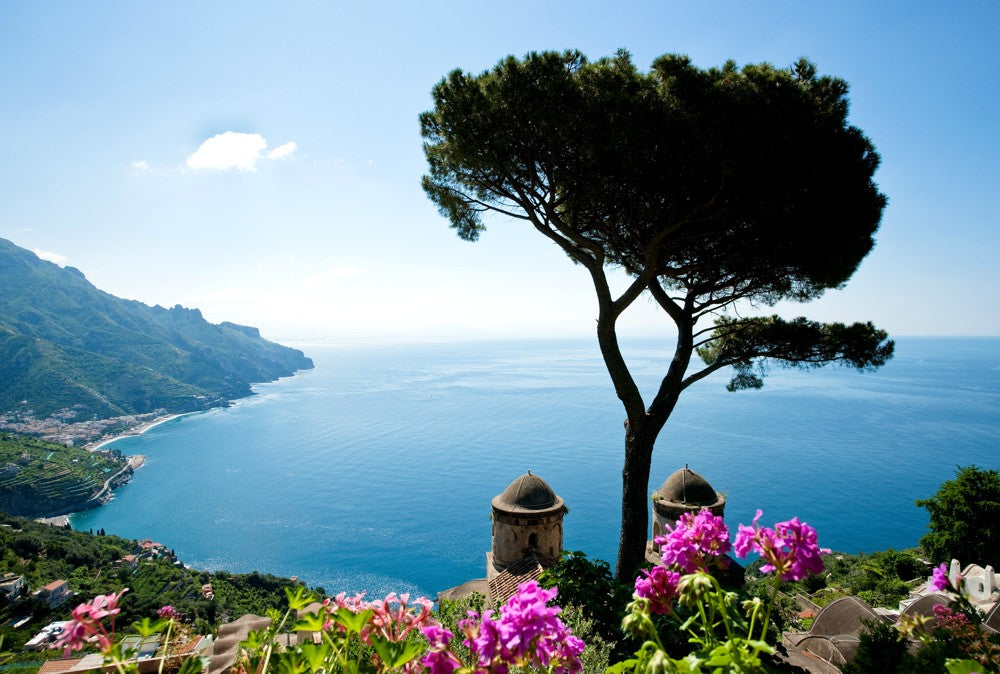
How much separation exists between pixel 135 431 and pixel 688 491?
10830 cm

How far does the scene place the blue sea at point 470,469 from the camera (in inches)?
1710

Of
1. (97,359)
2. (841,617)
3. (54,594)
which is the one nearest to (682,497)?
(841,617)

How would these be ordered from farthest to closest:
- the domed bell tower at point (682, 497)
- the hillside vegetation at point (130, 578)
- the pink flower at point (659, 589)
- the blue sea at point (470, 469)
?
1. the blue sea at point (470, 469)
2. the hillside vegetation at point (130, 578)
3. the domed bell tower at point (682, 497)
4. the pink flower at point (659, 589)

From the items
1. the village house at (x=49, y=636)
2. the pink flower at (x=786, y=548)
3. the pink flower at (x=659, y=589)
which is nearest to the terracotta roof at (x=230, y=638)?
the village house at (x=49, y=636)

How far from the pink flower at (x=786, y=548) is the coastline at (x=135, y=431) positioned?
9051 cm

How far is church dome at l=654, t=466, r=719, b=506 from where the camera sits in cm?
1236

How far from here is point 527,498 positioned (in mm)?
12516

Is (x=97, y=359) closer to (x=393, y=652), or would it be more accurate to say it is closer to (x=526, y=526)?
(x=526, y=526)

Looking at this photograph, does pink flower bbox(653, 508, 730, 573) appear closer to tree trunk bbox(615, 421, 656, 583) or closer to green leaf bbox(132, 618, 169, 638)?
green leaf bbox(132, 618, 169, 638)

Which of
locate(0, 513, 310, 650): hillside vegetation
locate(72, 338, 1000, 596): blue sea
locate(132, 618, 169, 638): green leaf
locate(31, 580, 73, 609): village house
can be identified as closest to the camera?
locate(132, 618, 169, 638): green leaf

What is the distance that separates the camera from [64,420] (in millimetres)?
88000

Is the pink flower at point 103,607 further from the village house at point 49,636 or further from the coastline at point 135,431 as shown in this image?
the coastline at point 135,431

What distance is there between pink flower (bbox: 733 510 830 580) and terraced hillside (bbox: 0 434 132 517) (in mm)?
77970

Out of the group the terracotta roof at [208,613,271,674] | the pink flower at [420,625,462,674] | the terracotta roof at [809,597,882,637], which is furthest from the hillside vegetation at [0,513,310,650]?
the pink flower at [420,625,462,674]
